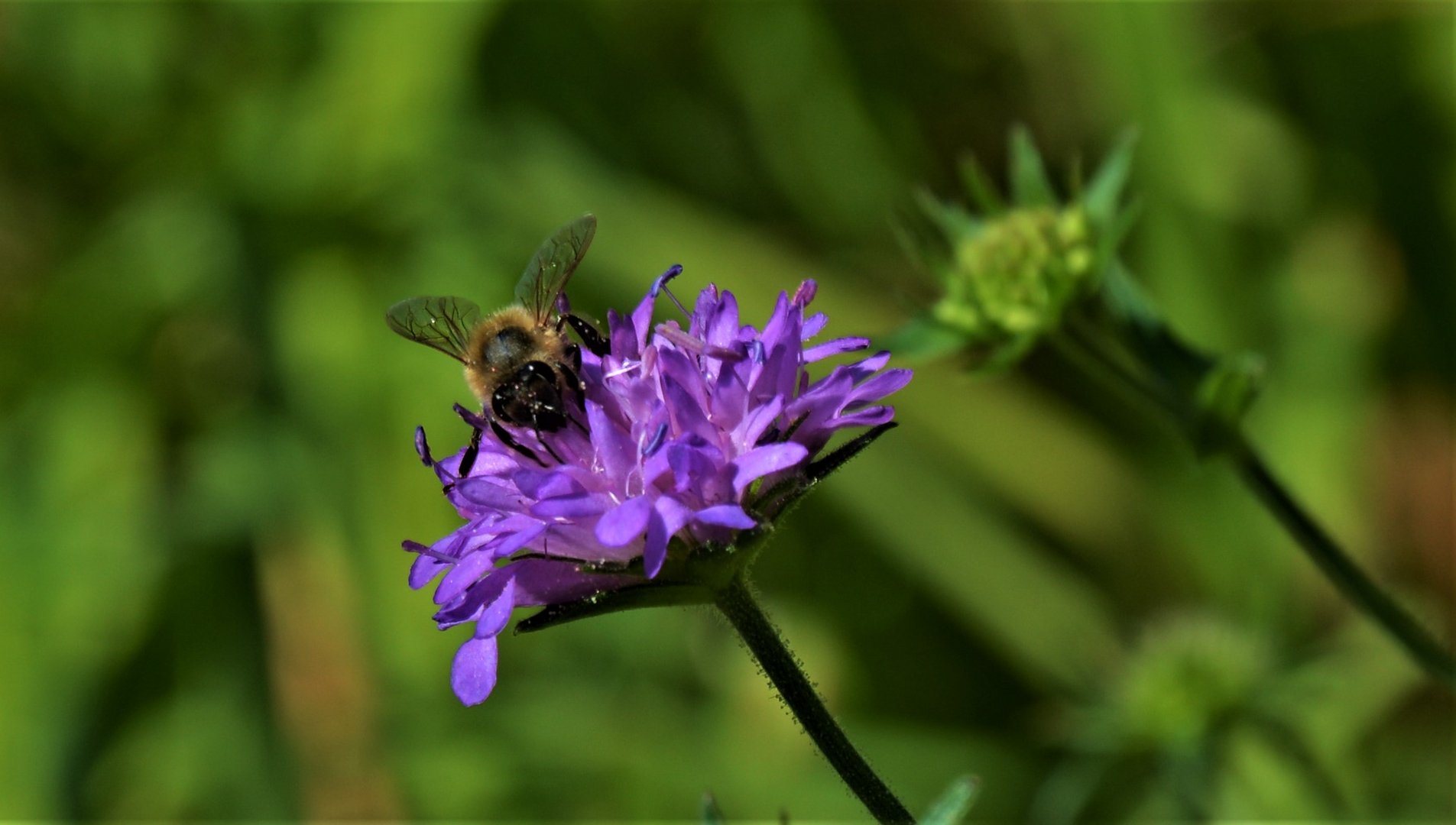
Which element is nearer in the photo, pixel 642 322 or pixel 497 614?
pixel 497 614

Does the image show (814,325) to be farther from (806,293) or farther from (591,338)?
(591,338)

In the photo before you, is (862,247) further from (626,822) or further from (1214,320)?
(626,822)

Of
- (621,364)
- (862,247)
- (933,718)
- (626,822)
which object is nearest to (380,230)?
(862,247)

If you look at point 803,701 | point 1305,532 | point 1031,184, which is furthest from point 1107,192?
point 803,701

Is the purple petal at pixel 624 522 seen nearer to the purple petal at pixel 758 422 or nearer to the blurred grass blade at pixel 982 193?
the purple petal at pixel 758 422

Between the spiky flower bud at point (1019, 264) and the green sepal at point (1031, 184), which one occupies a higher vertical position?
the green sepal at point (1031, 184)

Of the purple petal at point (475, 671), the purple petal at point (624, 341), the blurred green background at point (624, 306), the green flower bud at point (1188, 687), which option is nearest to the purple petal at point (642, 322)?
the purple petal at point (624, 341)
